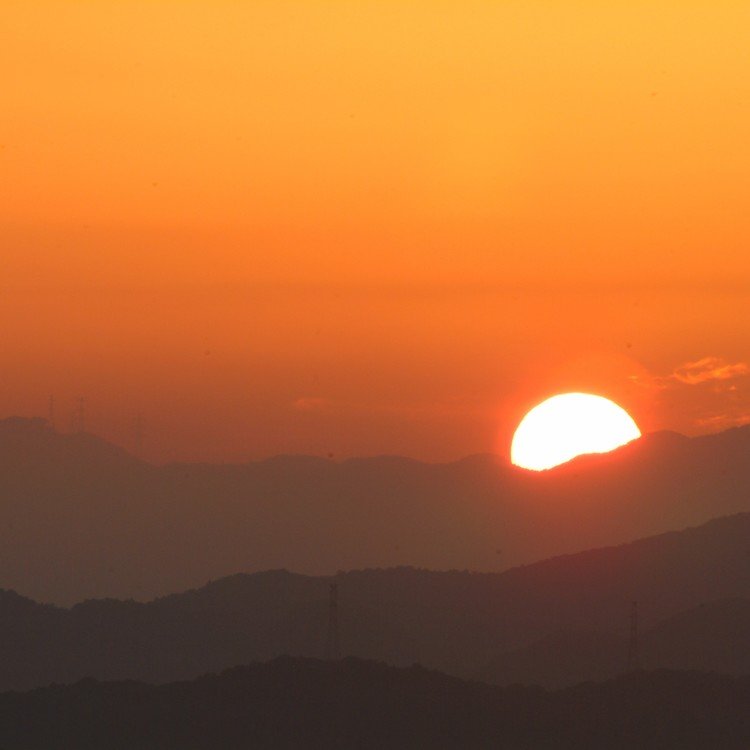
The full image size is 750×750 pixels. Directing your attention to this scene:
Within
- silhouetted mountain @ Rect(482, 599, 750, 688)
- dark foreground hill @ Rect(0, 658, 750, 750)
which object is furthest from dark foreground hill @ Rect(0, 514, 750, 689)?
dark foreground hill @ Rect(0, 658, 750, 750)

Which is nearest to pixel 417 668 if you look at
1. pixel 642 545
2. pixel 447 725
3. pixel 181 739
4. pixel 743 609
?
pixel 447 725

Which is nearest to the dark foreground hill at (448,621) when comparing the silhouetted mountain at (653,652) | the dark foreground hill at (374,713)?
the silhouetted mountain at (653,652)

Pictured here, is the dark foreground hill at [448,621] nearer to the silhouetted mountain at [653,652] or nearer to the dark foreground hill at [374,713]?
the silhouetted mountain at [653,652]

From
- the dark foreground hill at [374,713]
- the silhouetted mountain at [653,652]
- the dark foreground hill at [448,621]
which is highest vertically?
the dark foreground hill at [448,621]

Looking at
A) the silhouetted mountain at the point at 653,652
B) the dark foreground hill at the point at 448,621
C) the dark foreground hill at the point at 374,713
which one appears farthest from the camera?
the dark foreground hill at the point at 448,621

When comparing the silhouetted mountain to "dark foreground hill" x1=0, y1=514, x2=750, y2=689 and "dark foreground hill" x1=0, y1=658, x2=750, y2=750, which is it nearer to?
"dark foreground hill" x1=0, y1=514, x2=750, y2=689
